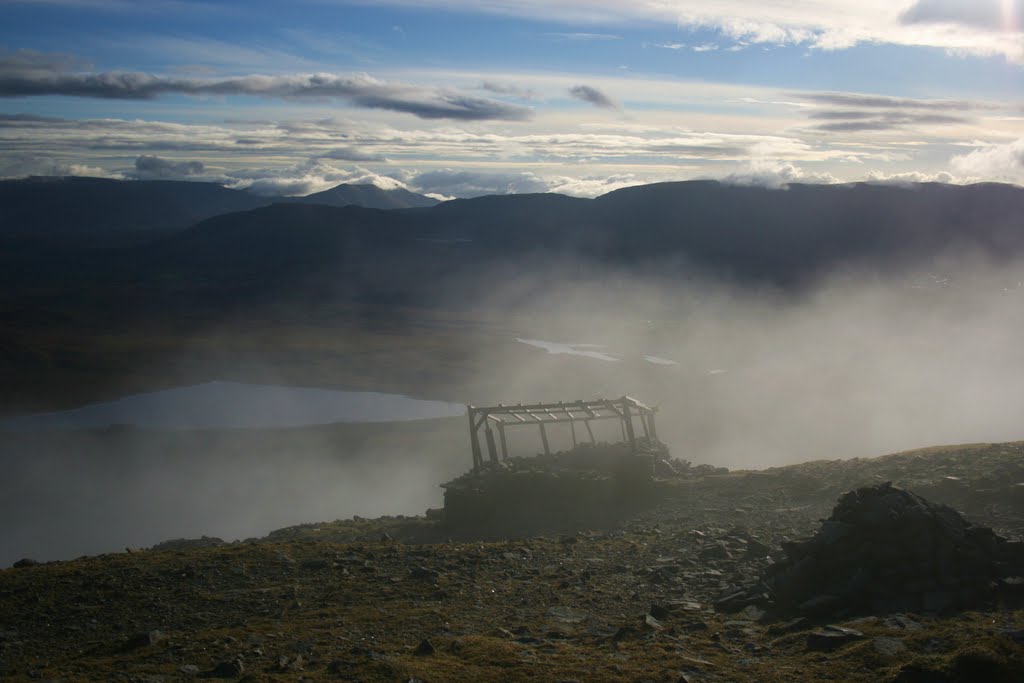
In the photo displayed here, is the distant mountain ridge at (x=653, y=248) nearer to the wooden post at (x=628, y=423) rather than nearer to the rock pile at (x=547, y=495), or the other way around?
the wooden post at (x=628, y=423)

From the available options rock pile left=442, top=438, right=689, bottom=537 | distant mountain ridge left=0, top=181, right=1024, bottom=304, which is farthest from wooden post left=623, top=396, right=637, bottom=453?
distant mountain ridge left=0, top=181, right=1024, bottom=304

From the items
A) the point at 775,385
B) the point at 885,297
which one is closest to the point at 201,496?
the point at 775,385

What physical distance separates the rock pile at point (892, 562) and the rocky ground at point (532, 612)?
98 mm

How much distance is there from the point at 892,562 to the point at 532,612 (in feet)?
18.0

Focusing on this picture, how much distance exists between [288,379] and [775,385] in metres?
45.3

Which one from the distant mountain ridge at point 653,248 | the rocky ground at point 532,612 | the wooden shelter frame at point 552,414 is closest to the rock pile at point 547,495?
the rocky ground at point 532,612

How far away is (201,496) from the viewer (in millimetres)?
43844

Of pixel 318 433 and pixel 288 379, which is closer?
pixel 318 433

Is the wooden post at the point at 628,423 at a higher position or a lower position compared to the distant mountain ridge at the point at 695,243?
lower

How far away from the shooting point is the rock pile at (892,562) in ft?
40.1

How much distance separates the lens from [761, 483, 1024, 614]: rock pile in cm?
1221

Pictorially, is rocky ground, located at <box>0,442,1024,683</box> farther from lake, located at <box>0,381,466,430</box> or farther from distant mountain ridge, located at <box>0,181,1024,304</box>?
distant mountain ridge, located at <box>0,181,1024,304</box>

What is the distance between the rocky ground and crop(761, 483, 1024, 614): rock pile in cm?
10

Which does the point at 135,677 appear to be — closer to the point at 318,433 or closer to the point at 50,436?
the point at 318,433
